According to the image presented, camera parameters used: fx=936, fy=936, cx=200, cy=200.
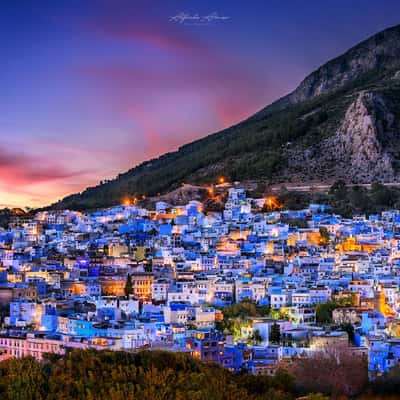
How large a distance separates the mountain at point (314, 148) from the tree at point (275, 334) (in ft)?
99.7

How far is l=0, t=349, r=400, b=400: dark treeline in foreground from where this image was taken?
42.9ft

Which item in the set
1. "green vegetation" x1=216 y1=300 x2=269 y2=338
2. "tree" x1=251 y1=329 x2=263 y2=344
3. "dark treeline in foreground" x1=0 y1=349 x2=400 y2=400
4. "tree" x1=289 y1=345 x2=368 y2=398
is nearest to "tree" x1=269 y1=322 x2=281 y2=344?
"tree" x1=251 y1=329 x2=263 y2=344

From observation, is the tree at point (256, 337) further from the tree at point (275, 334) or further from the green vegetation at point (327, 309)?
the green vegetation at point (327, 309)

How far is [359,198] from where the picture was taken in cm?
4916

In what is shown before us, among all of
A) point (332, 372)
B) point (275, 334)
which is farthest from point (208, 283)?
point (332, 372)

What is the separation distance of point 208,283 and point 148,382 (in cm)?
1790

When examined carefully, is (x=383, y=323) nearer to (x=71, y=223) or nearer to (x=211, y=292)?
(x=211, y=292)

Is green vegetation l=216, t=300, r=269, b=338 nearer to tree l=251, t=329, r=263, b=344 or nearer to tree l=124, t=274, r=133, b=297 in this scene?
tree l=251, t=329, r=263, b=344

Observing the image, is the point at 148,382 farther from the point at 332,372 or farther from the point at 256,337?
the point at 256,337

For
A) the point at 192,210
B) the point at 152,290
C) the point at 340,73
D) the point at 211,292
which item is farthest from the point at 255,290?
the point at 340,73

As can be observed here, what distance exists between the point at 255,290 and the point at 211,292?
1465 mm

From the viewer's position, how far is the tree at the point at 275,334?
24619 millimetres

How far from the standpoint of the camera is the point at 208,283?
31391 mm

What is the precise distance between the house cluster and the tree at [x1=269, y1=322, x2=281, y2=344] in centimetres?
4
